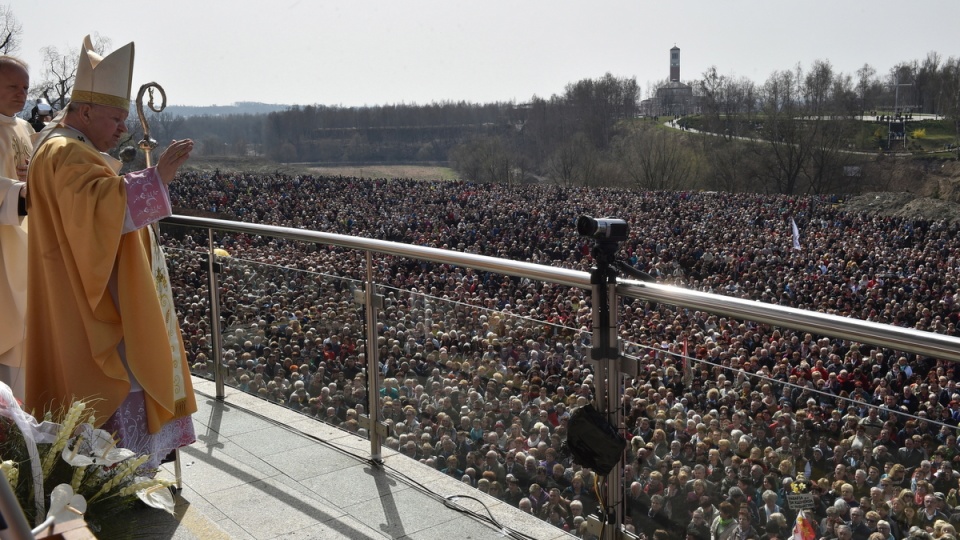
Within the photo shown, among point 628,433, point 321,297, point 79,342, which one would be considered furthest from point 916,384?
point 79,342

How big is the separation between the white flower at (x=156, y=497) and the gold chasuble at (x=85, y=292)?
2.93 ft

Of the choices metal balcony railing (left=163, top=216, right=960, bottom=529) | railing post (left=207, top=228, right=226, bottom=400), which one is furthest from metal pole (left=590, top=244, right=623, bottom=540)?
railing post (left=207, top=228, right=226, bottom=400)

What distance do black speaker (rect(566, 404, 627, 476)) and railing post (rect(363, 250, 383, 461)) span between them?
132cm

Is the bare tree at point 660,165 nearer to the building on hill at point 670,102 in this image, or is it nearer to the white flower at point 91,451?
the building on hill at point 670,102

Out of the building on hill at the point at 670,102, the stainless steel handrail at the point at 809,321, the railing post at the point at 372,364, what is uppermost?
the building on hill at the point at 670,102

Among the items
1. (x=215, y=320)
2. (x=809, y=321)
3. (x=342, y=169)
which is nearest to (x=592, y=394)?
(x=809, y=321)

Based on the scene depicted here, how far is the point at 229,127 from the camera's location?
6855 inches

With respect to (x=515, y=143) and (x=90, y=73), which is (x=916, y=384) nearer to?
(x=90, y=73)

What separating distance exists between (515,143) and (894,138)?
55.0 meters

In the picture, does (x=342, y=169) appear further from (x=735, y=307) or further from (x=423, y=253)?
(x=735, y=307)

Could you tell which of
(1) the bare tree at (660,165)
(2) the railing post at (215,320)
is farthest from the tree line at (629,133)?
(2) the railing post at (215,320)

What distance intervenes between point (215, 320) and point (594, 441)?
9.07 ft

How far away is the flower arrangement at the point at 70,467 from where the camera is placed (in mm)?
1676

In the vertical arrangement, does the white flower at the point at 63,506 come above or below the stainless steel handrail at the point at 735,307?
below
